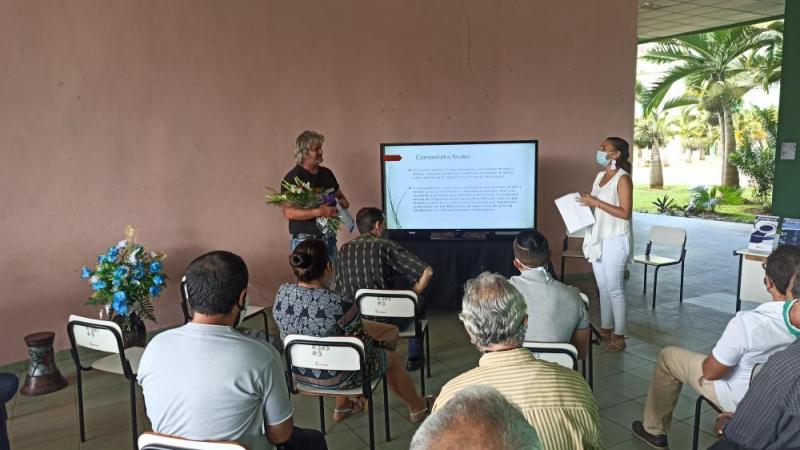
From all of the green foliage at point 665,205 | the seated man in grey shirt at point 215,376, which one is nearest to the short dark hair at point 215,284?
the seated man in grey shirt at point 215,376

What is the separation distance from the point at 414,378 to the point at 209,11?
3.19 m

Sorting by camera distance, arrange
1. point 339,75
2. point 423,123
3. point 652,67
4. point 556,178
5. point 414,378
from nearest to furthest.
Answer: point 414,378 < point 339,75 < point 423,123 < point 556,178 < point 652,67

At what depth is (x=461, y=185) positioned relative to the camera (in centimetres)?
499

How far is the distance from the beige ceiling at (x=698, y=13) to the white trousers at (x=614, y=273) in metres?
5.32

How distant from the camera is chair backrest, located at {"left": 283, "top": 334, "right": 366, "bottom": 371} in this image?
2379 millimetres

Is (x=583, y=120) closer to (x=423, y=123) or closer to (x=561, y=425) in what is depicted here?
(x=423, y=123)

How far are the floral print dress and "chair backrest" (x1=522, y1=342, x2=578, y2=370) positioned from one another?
0.76 m

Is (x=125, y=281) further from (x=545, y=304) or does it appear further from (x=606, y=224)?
(x=606, y=224)

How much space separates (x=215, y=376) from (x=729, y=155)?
1599 cm

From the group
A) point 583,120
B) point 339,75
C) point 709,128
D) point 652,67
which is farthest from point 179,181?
point 709,128

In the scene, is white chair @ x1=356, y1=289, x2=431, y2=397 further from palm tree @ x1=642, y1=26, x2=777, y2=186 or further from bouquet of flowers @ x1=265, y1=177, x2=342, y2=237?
palm tree @ x1=642, y1=26, x2=777, y2=186

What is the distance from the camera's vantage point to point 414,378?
368cm

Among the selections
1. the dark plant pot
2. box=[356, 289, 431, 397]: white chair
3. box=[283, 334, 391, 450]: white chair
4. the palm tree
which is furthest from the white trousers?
the palm tree

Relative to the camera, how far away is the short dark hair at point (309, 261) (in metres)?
2.54
